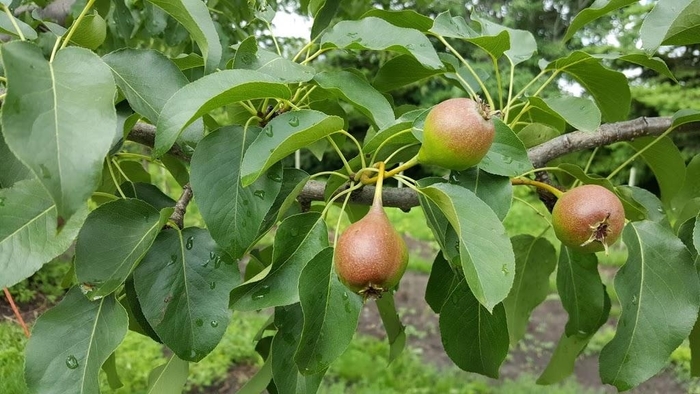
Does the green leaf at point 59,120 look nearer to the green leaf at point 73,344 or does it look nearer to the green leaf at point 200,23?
the green leaf at point 200,23

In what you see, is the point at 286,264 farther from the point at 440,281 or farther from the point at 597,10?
the point at 597,10

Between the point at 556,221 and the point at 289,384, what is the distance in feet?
1.46

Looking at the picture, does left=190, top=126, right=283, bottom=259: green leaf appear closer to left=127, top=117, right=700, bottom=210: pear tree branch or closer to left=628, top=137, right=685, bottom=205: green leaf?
left=127, top=117, right=700, bottom=210: pear tree branch

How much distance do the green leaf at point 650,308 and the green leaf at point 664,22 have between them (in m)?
0.30

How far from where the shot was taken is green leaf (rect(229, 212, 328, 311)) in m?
0.76

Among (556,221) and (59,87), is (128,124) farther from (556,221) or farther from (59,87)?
(556,221)

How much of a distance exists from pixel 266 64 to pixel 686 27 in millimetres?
574

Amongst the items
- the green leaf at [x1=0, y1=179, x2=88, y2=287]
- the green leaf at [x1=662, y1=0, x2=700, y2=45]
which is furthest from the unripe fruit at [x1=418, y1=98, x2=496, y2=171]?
the green leaf at [x1=0, y1=179, x2=88, y2=287]

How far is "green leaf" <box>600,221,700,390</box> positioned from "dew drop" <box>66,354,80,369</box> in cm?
74

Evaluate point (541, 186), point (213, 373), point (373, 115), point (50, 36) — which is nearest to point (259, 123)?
point (373, 115)

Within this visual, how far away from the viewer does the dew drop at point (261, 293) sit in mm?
760

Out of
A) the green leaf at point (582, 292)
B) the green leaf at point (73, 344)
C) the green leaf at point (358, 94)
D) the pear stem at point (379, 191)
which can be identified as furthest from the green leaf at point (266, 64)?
the green leaf at point (582, 292)

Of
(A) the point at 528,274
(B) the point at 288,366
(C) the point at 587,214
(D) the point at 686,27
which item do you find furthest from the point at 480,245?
(A) the point at 528,274

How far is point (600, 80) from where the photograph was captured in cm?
109
